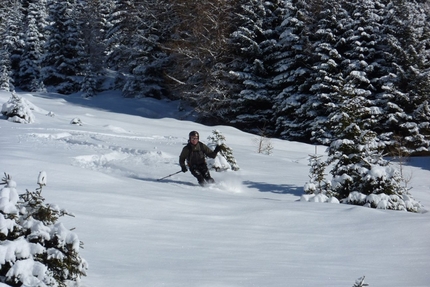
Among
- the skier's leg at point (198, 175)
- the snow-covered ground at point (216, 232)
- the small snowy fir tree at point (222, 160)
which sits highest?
the small snowy fir tree at point (222, 160)

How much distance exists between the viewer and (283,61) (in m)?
29.1

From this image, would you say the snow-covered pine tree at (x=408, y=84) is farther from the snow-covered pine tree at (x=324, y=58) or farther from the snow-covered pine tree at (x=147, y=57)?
the snow-covered pine tree at (x=147, y=57)

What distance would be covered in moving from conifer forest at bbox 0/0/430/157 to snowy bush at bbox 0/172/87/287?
1762cm

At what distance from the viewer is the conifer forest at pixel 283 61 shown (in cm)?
2547

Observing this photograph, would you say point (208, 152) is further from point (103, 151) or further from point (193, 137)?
point (103, 151)

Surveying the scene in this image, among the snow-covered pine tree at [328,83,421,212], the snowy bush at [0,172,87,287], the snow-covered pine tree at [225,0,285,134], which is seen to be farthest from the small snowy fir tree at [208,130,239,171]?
the snow-covered pine tree at [225,0,285,134]

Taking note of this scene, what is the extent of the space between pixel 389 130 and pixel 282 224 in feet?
69.1

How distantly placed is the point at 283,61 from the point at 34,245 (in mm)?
26869

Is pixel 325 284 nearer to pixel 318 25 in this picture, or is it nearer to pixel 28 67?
pixel 318 25

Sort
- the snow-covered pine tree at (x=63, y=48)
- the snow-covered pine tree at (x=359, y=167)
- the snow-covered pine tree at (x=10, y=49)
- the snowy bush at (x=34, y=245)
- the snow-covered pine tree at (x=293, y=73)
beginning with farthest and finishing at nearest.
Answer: the snow-covered pine tree at (x=10, y=49), the snow-covered pine tree at (x=63, y=48), the snow-covered pine tree at (x=293, y=73), the snow-covered pine tree at (x=359, y=167), the snowy bush at (x=34, y=245)

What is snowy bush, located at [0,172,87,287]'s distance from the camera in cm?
317

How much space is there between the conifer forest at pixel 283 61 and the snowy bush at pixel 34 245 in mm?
17625

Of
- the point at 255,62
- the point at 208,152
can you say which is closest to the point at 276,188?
the point at 208,152

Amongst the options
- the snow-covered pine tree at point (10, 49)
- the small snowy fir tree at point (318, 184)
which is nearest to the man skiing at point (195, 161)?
the small snowy fir tree at point (318, 184)
